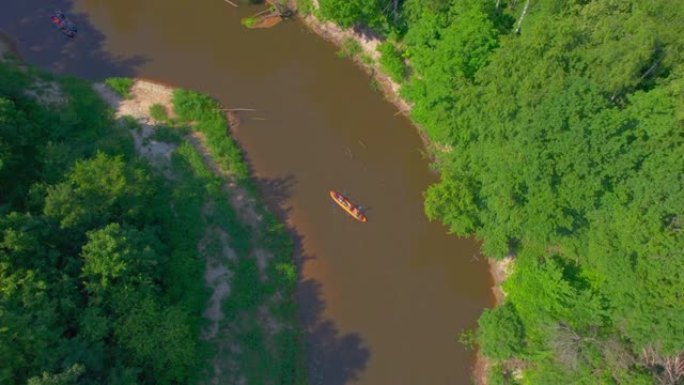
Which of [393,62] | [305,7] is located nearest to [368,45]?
[393,62]

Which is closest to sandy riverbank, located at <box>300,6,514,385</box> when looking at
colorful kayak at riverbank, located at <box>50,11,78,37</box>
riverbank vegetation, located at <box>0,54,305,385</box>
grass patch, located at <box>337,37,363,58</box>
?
grass patch, located at <box>337,37,363,58</box>

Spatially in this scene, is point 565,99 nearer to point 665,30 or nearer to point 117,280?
point 665,30

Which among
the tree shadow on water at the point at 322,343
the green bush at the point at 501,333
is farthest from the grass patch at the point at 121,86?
the green bush at the point at 501,333

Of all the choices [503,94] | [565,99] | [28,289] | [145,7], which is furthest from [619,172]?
[145,7]

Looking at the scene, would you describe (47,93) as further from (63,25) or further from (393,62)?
(393,62)

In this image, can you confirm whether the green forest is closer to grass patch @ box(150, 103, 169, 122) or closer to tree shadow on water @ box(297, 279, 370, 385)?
tree shadow on water @ box(297, 279, 370, 385)

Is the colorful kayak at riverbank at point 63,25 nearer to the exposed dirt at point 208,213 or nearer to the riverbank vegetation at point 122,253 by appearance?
the riverbank vegetation at point 122,253

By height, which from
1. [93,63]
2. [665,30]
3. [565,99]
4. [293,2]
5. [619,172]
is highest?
[665,30]
